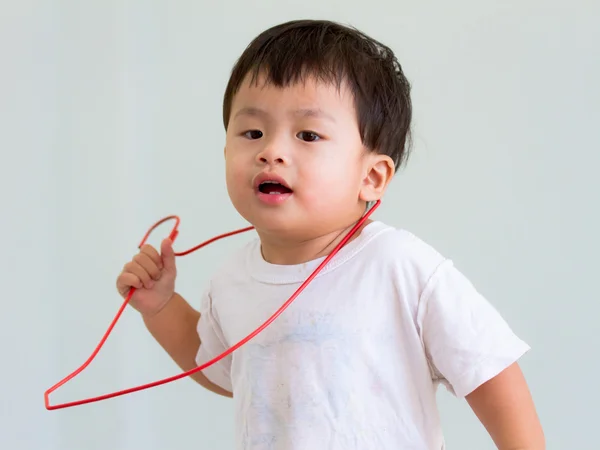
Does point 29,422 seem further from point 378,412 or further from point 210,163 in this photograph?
point 378,412

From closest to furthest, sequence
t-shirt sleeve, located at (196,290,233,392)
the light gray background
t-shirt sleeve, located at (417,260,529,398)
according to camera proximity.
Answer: t-shirt sleeve, located at (417,260,529,398) → t-shirt sleeve, located at (196,290,233,392) → the light gray background

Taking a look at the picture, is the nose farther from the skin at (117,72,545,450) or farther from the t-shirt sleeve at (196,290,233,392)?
the t-shirt sleeve at (196,290,233,392)

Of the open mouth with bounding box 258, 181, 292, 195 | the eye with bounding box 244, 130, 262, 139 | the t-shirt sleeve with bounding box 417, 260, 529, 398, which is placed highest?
the eye with bounding box 244, 130, 262, 139

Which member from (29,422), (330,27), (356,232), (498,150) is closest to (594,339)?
(498,150)

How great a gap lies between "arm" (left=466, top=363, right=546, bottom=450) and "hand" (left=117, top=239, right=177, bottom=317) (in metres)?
0.42

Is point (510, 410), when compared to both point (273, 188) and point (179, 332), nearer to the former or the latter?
point (273, 188)

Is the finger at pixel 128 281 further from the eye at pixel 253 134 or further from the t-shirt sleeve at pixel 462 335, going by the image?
the t-shirt sleeve at pixel 462 335

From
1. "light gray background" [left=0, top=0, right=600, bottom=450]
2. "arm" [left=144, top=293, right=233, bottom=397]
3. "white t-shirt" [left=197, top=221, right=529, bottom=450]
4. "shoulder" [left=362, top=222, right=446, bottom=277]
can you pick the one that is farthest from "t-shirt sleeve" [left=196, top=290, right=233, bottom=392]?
"light gray background" [left=0, top=0, right=600, bottom=450]

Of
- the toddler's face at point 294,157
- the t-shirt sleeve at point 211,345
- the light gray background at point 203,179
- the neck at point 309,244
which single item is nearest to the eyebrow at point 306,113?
the toddler's face at point 294,157

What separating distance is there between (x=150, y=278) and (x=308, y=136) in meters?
0.32

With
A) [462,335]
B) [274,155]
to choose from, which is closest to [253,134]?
[274,155]

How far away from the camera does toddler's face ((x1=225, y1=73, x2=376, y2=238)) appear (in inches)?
30.4

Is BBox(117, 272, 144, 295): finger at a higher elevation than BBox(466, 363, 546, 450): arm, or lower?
higher

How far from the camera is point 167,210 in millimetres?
1456
